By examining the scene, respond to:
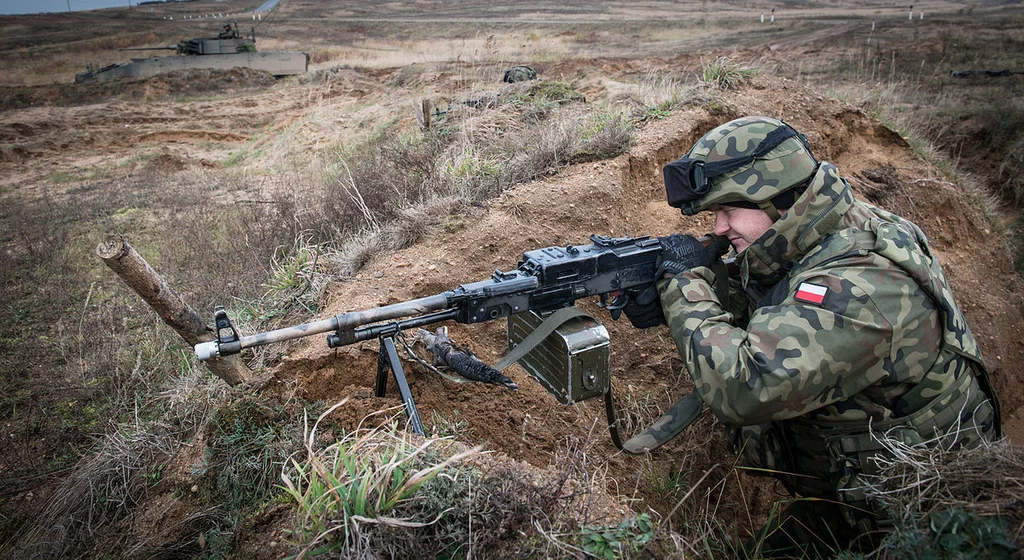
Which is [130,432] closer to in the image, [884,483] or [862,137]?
[884,483]

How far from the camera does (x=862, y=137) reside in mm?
6812

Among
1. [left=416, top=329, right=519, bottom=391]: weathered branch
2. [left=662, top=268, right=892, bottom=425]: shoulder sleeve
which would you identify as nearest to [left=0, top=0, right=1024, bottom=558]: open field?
[left=416, top=329, right=519, bottom=391]: weathered branch

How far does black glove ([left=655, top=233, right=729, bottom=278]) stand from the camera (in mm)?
2844

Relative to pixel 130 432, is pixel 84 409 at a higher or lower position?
lower

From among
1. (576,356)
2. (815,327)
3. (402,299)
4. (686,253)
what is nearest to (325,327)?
(576,356)

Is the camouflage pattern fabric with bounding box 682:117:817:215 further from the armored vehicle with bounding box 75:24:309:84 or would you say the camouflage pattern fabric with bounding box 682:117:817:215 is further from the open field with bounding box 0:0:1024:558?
the armored vehicle with bounding box 75:24:309:84

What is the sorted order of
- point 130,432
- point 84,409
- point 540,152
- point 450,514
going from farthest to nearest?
point 540,152, point 84,409, point 130,432, point 450,514

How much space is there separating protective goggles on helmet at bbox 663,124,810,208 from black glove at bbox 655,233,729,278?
190mm

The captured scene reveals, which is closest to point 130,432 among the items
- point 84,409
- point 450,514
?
point 84,409

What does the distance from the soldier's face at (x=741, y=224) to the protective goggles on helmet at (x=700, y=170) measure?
146 millimetres

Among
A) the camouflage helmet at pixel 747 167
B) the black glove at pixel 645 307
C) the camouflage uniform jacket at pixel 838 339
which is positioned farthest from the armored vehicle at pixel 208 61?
the camouflage uniform jacket at pixel 838 339

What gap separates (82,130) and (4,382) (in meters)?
14.6

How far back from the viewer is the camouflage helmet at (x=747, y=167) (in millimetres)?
2547

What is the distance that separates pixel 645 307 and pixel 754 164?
82 cm
